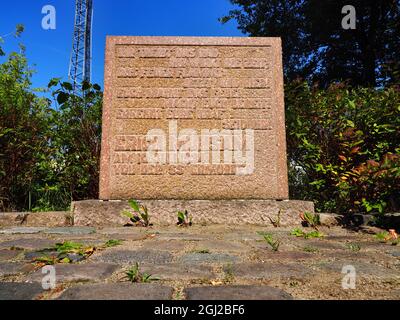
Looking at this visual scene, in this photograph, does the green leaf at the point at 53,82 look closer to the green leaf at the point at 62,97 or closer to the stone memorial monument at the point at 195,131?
the green leaf at the point at 62,97

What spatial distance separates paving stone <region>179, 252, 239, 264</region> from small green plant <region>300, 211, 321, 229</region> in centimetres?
155

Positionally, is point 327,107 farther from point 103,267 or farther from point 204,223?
point 103,267

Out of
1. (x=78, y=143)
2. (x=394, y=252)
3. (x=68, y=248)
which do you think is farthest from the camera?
(x=78, y=143)

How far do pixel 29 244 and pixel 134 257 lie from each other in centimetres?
84

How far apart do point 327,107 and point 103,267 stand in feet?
10.5

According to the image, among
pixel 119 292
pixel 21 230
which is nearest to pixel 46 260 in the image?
pixel 119 292

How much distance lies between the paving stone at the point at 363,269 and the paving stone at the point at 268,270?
4.8 inches

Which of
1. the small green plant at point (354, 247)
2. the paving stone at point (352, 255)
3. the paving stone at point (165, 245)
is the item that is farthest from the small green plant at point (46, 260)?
the small green plant at point (354, 247)

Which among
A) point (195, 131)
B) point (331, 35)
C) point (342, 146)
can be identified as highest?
point (331, 35)

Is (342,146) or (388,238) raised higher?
(342,146)

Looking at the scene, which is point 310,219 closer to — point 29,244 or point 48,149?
point 29,244

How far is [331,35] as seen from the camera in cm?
1017

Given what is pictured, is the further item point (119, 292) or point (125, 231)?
point (125, 231)

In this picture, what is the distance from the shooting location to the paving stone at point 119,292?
1166 mm
